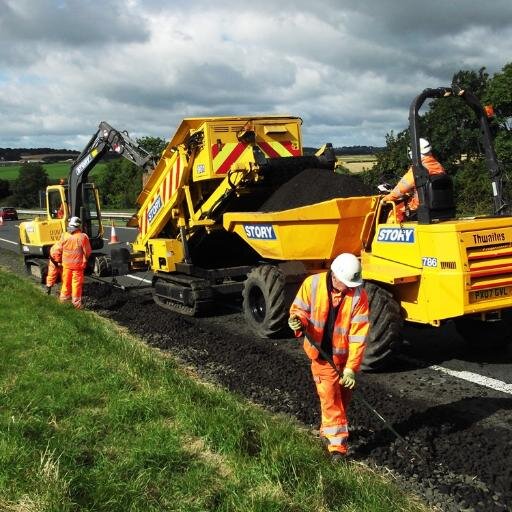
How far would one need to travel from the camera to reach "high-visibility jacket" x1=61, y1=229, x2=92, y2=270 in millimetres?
10078

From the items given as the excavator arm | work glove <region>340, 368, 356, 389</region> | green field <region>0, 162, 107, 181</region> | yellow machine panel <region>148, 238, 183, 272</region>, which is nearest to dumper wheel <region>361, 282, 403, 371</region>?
the excavator arm

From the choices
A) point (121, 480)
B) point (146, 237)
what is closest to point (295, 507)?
point (121, 480)

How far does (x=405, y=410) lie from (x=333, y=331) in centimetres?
130

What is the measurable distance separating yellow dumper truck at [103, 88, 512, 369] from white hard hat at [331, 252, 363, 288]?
1853mm

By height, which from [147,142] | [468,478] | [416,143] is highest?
[147,142]

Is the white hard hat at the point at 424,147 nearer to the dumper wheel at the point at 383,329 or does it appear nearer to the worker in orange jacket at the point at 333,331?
the dumper wheel at the point at 383,329

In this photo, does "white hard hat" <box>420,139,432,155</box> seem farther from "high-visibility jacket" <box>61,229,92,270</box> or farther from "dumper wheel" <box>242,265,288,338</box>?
"high-visibility jacket" <box>61,229,92,270</box>

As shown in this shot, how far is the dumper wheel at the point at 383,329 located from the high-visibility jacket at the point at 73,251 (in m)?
5.66

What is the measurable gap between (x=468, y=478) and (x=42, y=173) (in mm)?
70870

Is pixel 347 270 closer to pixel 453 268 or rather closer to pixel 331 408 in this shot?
pixel 331 408

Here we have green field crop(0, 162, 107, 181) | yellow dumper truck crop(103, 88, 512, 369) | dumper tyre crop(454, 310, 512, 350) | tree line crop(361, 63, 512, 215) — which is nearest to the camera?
yellow dumper truck crop(103, 88, 512, 369)

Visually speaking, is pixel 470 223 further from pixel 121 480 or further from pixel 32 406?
pixel 32 406

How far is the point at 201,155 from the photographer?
874 cm

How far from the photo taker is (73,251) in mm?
10117
